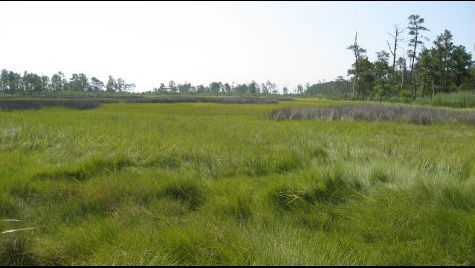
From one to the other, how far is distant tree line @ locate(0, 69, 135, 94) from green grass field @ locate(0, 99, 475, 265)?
9525 centimetres

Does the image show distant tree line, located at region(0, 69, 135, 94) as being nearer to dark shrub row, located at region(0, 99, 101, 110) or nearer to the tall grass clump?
dark shrub row, located at region(0, 99, 101, 110)

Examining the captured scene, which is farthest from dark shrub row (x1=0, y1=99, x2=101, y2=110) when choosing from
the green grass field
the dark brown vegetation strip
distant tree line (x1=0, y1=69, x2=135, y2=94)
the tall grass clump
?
distant tree line (x1=0, y1=69, x2=135, y2=94)

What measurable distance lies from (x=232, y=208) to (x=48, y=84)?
113 meters

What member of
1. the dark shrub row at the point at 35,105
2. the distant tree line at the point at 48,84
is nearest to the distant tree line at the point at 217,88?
the distant tree line at the point at 48,84

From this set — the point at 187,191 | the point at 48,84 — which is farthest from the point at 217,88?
the point at 187,191

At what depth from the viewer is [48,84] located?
331ft

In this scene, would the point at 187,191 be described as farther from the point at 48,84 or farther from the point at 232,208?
the point at 48,84

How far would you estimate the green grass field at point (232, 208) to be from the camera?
2.93 meters

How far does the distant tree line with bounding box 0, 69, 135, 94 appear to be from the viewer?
88188mm

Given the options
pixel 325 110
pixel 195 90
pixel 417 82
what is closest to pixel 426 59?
pixel 417 82

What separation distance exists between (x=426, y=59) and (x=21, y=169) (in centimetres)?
4731

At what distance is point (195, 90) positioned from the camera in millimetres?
129000

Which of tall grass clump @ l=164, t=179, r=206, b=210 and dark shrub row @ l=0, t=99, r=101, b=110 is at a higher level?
dark shrub row @ l=0, t=99, r=101, b=110

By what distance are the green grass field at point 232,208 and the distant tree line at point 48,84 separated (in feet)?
312
